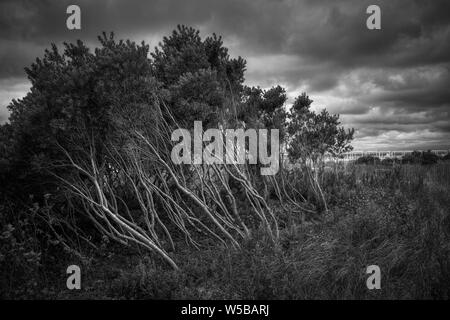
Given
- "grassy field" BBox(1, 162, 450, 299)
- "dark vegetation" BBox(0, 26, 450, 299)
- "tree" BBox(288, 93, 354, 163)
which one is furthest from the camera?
"tree" BBox(288, 93, 354, 163)

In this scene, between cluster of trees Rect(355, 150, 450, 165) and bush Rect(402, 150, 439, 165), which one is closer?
bush Rect(402, 150, 439, 165)

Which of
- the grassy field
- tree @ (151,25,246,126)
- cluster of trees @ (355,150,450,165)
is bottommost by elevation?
the grassy field

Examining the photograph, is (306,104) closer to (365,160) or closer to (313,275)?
(313,275)

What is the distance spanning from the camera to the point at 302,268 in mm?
4875

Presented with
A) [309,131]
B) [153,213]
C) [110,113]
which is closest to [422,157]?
[309,131]

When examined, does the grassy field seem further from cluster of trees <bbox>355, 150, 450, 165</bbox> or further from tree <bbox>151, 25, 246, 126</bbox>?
cluster of trees <bbox>355, 150, 450, 165</bbox>

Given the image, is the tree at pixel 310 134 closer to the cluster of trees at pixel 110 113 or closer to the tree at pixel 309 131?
the tree at pixel 309 131

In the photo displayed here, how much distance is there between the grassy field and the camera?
4340mm

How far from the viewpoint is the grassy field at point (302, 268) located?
14.2 feet

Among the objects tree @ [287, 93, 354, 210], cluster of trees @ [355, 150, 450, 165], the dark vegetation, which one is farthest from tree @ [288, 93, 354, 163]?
cluster of trees @ [355, 150, 450, 165]

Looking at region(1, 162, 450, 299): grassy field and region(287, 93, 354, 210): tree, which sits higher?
region(287, 93, 354, 210): tree

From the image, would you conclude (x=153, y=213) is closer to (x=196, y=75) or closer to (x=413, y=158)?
(x=196, y=75)

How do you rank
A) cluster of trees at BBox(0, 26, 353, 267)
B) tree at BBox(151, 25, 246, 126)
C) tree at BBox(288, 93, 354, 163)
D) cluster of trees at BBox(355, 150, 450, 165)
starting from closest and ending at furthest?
cluster of trees at BBox(0, 26, 353, 267), tree at BBox(151, 25, 246, 126), tree at BBox(288, 93, 354, 163), cluster of trees at BBox(355, 150, 450, 165)
